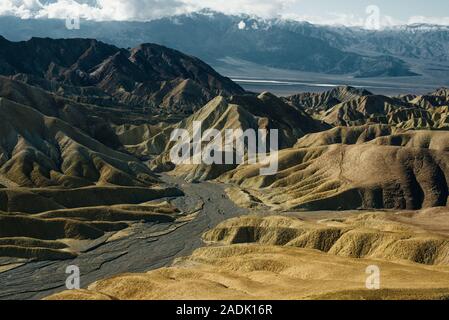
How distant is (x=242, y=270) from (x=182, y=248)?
45.8 meters

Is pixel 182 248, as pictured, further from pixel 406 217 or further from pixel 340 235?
pixel 406 217

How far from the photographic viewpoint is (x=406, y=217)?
195 metres
